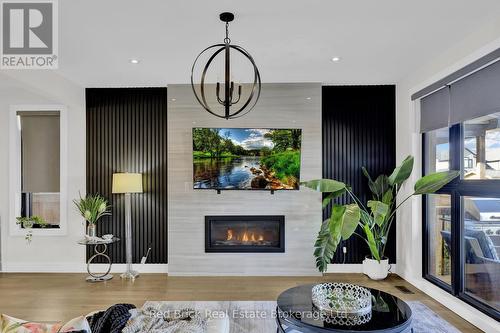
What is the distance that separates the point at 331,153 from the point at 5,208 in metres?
5.11

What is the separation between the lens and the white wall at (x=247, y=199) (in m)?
4.67

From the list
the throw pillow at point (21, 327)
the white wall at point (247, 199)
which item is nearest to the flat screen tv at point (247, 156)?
the white wall at point (247, 199)

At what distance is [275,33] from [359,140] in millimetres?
2435

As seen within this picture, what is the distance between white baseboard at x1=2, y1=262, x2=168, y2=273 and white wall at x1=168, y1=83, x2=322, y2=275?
14.0 inches

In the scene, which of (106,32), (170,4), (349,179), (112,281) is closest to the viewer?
(170,4)

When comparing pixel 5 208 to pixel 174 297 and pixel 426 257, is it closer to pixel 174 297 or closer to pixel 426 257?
pixel 174 297

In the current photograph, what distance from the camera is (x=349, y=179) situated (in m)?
4.84

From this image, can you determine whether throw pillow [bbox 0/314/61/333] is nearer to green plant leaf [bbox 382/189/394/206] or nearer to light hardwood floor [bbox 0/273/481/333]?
light hardwood floor [bbox 0/273/481/333]

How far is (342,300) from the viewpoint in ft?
7.64

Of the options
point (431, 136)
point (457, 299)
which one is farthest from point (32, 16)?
point (457, 299)

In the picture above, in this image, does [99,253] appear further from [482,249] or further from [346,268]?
[482,249]

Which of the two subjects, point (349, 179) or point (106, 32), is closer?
point (106, 32)

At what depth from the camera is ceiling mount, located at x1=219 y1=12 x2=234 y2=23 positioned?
2667 millimetres

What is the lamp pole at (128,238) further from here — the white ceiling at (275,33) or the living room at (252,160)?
the white ceiling at (275,33)
